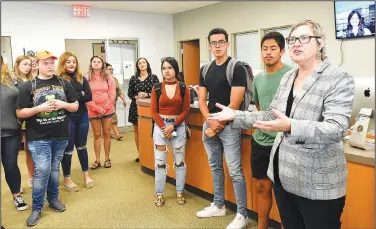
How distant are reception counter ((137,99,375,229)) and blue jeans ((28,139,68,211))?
3.92 ft

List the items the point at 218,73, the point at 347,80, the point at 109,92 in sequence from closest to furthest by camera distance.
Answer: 1. the point at 347,80
2. the point at 218,73
3. the point at 109,92

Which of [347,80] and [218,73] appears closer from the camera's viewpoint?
[347,80]

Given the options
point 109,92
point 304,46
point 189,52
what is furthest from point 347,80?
point 189,52

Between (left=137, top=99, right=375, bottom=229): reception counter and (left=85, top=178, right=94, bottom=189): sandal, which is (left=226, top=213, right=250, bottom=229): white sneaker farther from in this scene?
(left=85, top=178, right=94, bottom=189): sandal

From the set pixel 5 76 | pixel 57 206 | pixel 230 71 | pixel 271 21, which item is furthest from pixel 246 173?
pixel 271 21

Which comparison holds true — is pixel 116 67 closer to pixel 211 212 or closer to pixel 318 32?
pixel 211 212

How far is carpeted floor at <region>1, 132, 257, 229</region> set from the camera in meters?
2.70

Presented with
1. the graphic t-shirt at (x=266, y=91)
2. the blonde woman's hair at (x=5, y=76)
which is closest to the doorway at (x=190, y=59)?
the blonde woman's hair at (x=5, y=76)

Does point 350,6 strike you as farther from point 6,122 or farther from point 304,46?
point 6,122

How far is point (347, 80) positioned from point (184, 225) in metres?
1.84

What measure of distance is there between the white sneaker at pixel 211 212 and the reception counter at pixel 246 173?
0.14m

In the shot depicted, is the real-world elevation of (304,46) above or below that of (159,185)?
above

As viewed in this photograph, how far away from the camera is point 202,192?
320 cm

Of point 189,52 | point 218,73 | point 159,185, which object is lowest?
point 159,185
